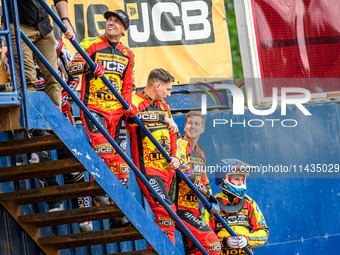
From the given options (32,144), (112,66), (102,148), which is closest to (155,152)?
(102,148)

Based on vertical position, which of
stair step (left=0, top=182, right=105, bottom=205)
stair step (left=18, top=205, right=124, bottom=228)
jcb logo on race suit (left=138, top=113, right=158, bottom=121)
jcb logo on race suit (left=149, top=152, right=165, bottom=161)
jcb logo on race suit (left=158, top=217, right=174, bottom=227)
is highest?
jcb logo on race suit (left=138, top=113, right=158, bottom=121)

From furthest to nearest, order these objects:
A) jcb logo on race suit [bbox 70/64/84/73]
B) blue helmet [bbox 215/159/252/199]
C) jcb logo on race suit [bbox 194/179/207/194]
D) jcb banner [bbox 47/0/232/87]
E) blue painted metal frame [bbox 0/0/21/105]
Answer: jcb banner [bbox 47/0/232/87], blue helmet [bbox 215/159/252/199], jcb logo on race suit [bbox 194/179/207/194], jcb logo on race suit [bbox 70/64/84/73], blue painted metal frame [bbox 0/0/21/105]

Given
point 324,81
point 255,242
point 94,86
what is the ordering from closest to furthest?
point 94,86 → point 255,242 → point 324,81

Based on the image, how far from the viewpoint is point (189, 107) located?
999 cm

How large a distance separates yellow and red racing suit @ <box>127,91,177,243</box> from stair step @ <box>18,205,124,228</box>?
0.82m

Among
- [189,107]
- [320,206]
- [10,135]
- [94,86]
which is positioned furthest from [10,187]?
[320,206]

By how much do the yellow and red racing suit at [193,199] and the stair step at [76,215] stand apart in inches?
57.4

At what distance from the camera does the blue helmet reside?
26.5 ft

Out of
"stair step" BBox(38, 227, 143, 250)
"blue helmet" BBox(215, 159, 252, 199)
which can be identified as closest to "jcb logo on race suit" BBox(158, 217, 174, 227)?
"stair step" BBox(38, 227, 143, 250)

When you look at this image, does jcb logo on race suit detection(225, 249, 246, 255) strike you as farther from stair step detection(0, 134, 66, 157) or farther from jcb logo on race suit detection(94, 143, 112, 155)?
stair step detection(0, 134, 66, 157)

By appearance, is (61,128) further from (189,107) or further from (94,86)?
(189,107)

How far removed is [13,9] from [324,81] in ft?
21.5

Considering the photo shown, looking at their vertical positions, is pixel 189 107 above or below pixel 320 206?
above

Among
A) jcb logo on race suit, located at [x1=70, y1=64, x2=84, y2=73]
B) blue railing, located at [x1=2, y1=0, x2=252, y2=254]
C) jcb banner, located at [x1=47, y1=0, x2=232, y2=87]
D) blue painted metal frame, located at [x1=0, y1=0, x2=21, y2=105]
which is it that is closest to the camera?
blue painted metal frame, located at [x1=0, y1=0, x2=21, y2=105]
